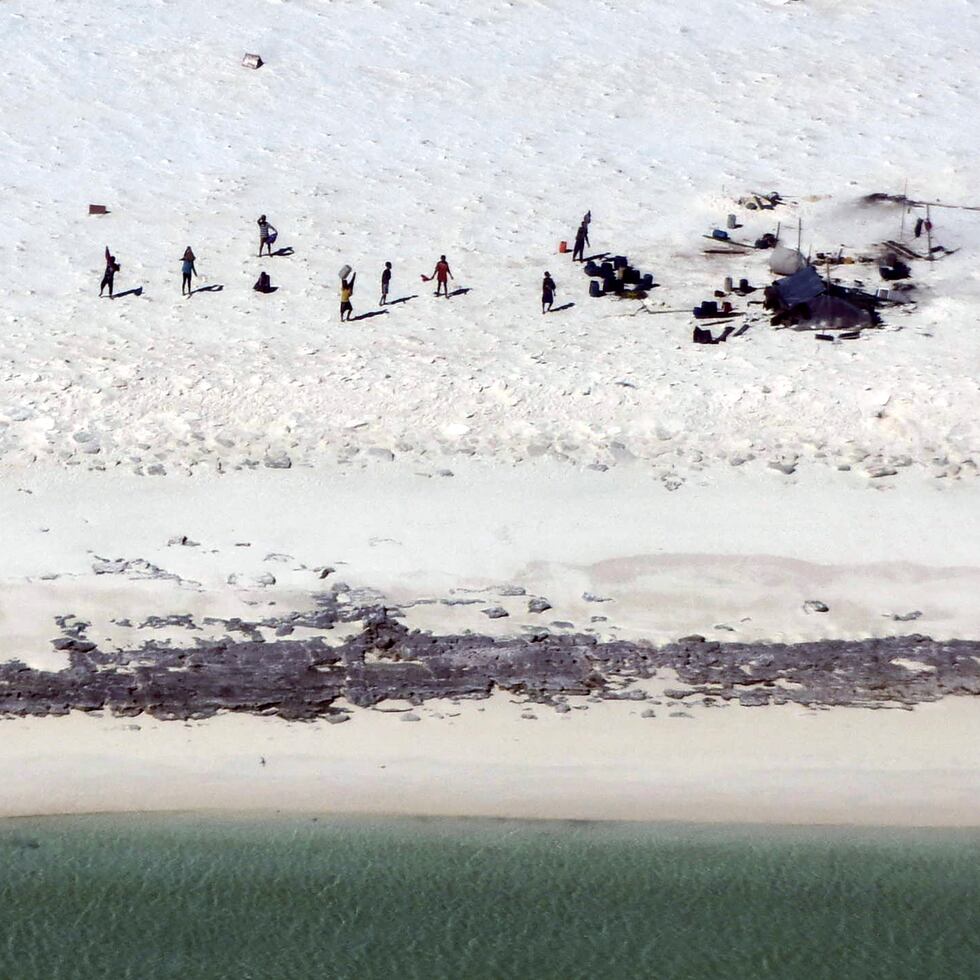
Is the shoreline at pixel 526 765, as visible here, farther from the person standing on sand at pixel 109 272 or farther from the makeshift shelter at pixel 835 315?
the person standing on sand at pixel 109 272

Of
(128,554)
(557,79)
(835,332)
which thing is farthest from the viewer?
(557,79)

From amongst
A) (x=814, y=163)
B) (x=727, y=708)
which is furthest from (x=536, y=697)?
(x=814, y=163)

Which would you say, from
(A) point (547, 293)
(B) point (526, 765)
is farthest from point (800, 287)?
(B) point (526, 765)

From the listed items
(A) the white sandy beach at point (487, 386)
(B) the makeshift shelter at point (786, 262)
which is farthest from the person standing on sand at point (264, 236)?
(B) the makeshift shelter at point (786, 262)

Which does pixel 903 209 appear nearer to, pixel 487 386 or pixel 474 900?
pixel 487 386

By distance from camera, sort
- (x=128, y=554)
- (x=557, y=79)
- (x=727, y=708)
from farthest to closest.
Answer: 1. (x=557, y=79)
2. (x=128, y=554)
3. (x=727, y=708)

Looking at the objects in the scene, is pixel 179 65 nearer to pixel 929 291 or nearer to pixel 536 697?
pixel 929 291

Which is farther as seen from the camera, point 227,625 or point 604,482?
point 604,482
